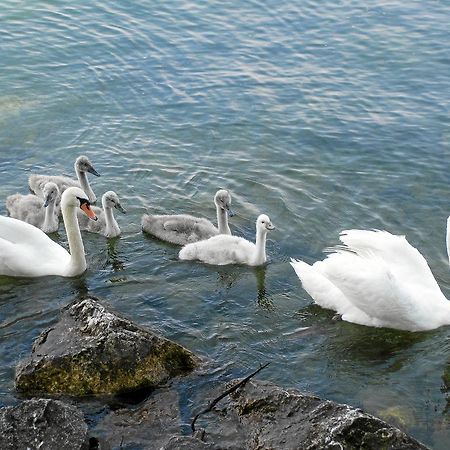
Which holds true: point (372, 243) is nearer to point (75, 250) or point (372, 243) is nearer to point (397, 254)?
point (397, 254)

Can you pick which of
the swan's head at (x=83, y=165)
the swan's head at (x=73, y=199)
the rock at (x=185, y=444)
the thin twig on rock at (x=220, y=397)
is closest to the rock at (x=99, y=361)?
the thin twig on rock at (x=220, y=397)

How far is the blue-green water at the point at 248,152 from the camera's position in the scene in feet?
32.1

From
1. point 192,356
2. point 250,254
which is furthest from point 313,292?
point 192,356

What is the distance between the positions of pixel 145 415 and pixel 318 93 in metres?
10.4

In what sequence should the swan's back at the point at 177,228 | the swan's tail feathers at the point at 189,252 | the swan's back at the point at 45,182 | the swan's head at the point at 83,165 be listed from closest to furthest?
the swan's tail feathers at the point at 189,252
the swan's back at the point at 177,228
the swan's back at the point at 45,182
the swan's head at the point at 83,165

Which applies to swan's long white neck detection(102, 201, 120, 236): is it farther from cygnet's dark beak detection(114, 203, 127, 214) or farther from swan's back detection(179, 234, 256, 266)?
swan's back detection(179, 234, 256, 266)

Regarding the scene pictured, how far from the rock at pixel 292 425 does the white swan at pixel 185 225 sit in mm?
3877

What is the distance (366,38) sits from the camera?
776 inches

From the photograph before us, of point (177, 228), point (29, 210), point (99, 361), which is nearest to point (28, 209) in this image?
point (29, 210)

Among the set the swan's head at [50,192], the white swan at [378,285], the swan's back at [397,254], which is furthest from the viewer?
the swan's head at [50,192]

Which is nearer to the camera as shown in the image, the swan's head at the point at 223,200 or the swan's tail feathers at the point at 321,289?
the swan's tail feathers at the point at 321,289

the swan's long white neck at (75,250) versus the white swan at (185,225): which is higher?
the swan's long white neck at (75,250)

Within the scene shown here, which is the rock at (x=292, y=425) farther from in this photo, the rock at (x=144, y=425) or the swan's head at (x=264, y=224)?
the swan's head at (x=264, y=224)

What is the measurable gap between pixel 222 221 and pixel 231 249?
92 centimetres
